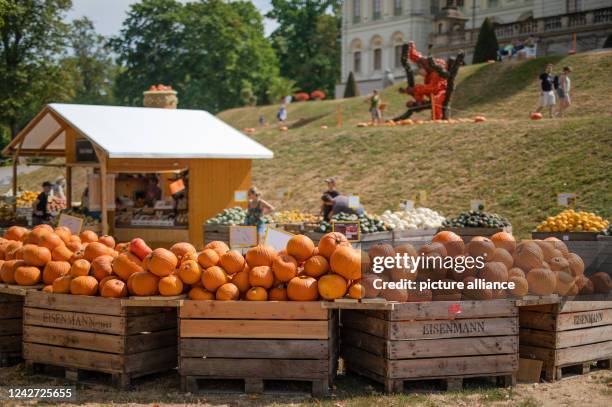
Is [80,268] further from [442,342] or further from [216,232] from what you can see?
[216,232]

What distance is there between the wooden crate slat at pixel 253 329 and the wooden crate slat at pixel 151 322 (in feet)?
1.48

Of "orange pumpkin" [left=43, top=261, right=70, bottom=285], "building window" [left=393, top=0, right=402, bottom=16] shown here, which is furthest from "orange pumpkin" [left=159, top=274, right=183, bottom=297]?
"building window" [left=393, top=0, right=402, bottom=16]

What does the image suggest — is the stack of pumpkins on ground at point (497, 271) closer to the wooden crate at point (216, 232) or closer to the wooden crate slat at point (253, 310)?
the wooden crate slat at point (253, 310)

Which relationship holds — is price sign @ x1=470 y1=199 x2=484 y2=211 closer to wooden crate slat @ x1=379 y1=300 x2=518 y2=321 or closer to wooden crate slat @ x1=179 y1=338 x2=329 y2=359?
wooden crate slat @ x1=379 y1=300 x2=518 y2=321

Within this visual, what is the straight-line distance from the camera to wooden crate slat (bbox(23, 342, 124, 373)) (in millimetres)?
6090

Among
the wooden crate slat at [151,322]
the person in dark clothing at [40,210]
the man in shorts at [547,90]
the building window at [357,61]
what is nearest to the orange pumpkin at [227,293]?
the wooden crate slat at [151,322]

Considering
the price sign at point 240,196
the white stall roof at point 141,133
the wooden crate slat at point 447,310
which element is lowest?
the wooden crate slat at point 447,310

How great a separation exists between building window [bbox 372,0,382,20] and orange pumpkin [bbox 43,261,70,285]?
5399 centimetres

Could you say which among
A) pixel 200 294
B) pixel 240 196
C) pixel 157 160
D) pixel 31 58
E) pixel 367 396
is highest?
pixel 31 58

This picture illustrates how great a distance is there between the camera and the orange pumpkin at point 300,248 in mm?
6223

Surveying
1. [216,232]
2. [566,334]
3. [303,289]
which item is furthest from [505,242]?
[216,232]

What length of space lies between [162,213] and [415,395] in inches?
391

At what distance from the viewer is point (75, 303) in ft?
20.5

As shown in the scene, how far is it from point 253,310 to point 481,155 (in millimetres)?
16096
